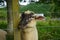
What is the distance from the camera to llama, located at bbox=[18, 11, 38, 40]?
62.9 inches

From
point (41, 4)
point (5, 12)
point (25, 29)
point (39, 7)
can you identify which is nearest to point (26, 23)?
point (25, 29)

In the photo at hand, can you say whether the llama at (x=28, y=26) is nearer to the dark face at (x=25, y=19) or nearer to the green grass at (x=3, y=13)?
the dark face at (x=25, y=19)

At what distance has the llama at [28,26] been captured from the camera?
160 cm

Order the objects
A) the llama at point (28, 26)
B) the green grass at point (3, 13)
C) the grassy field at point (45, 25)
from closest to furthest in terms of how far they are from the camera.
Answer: the llama at point (28, 26) → the grassy field at point (45, 25) → the green grass at point (3, 13)

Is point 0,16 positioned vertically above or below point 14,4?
below

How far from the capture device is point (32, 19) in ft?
5.26

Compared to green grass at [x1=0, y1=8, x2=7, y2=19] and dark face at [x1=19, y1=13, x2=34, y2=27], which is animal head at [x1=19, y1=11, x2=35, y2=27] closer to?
dark face at [x1=19, y1=13, x2=34, y2=27]

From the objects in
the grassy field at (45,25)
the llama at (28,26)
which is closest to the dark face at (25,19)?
the llama at (28,26)

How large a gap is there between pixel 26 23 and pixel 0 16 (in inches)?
46.4

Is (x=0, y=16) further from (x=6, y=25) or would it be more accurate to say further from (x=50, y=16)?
(x=50, y=16)

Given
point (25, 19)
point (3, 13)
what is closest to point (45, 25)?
point (3, 13)

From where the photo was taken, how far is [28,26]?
1594 millimetres

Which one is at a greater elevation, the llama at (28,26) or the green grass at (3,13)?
the llama at (28,26)

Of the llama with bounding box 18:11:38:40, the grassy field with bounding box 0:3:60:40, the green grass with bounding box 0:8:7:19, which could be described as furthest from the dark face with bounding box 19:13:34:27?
the green grass with bounding box 0:8:7:19
